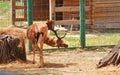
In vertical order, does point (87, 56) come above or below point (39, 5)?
below

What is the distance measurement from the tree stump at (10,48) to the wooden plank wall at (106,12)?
337 inches

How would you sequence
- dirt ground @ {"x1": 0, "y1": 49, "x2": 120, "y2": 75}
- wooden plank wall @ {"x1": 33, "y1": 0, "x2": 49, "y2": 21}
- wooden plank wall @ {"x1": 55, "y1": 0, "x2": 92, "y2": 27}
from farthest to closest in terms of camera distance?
wooden plank wall @ {"x1": 33, "y1": 0, "x2": 49, "y2": 21}, wooden plank wall @ {"x1": 55, "y1": 0, "x2": 92, "y2": 27}, dirt ground @ {"x1": 0, "y1": 49, "x2": 120, "y2": 75}

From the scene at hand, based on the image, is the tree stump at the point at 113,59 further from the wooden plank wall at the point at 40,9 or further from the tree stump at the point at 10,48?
the wooden plank wall at the point at 40,9

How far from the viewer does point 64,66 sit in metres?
9.52

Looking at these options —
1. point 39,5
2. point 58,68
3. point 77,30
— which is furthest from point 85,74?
point 39,5

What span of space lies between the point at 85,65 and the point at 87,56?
1530mm

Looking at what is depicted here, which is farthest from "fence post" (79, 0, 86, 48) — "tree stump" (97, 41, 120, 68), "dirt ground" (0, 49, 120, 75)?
"tree stump" (97, 41, 120, 68)

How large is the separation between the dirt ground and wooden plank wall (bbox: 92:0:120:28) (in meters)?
6.66

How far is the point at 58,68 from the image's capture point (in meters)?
9.22

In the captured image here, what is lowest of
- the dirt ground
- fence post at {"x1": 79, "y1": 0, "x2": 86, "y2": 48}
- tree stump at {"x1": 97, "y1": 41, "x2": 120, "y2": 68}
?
the dirt ground

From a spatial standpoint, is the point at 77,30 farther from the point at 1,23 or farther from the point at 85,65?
the point at 85,65

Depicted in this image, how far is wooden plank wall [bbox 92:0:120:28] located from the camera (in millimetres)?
18000

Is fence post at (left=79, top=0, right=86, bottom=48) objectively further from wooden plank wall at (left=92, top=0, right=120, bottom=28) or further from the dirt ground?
wooden plank wall at (left=92, top=0, right=120, bottom=28)

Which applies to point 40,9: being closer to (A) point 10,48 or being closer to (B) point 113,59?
(A) point 10,48
